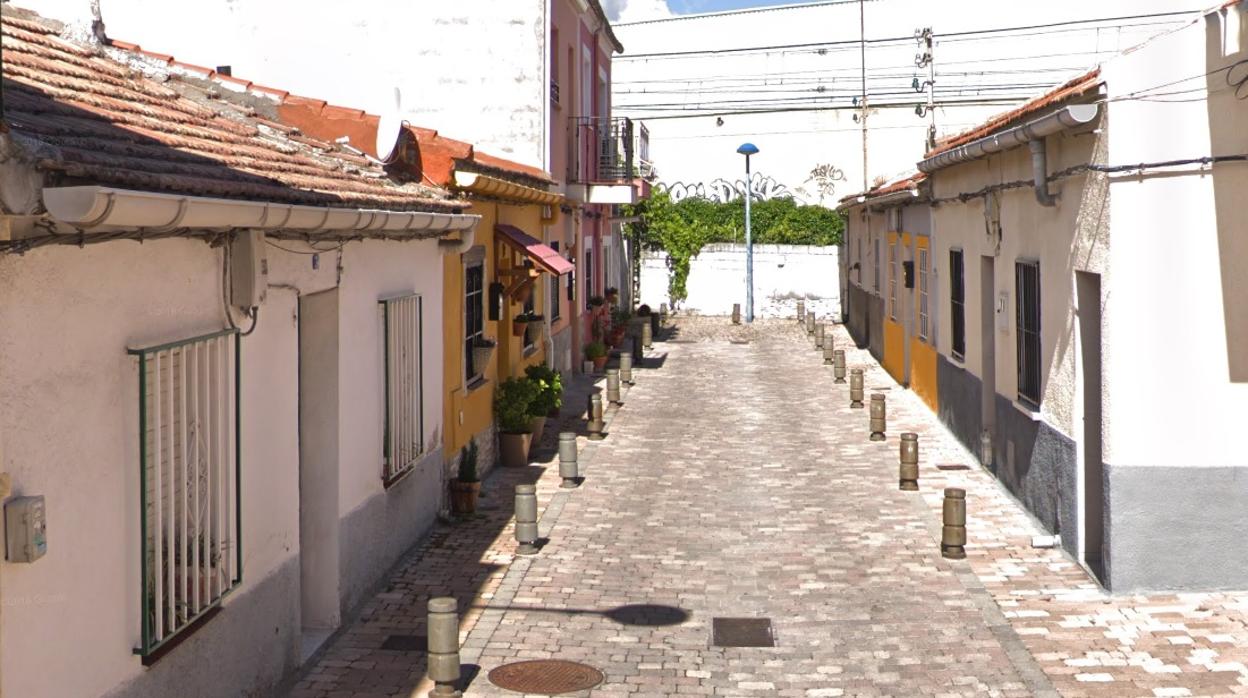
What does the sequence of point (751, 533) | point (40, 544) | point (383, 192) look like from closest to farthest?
point (40, 544), point (383, 192), point (751, 533)

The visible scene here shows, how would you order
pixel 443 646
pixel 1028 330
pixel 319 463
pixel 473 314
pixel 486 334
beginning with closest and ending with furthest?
1. pixel 443 646
2. pixel 319 463
3. pixel 1028 330
4. pixel 473 314
5. pixel 486 334

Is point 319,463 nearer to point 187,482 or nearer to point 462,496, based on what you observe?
point 187,482

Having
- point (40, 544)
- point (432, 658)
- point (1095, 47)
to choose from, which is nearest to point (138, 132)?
point (40, 544)

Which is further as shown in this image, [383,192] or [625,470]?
[625,470]

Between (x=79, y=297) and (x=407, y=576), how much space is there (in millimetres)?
5911

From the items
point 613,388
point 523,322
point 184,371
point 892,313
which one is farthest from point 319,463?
point 892,313

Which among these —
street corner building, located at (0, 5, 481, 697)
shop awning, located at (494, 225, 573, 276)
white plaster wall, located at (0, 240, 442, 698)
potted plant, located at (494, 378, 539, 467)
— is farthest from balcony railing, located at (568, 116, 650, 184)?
white plaster wall, located at (0, 240, 442, 698)

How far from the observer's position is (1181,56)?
33.1ft

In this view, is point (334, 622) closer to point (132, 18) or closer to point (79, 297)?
point (79, 297)

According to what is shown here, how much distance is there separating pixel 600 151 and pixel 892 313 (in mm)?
6477

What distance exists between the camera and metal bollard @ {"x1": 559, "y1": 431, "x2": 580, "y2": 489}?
50.1 ft

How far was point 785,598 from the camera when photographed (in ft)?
35.3

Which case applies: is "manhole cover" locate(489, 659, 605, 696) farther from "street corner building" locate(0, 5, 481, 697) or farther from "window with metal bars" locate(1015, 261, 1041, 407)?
"window with metal bars" locate(1015, 261, 1041, 407)

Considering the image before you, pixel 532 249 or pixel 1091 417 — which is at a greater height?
pixel 532 249
